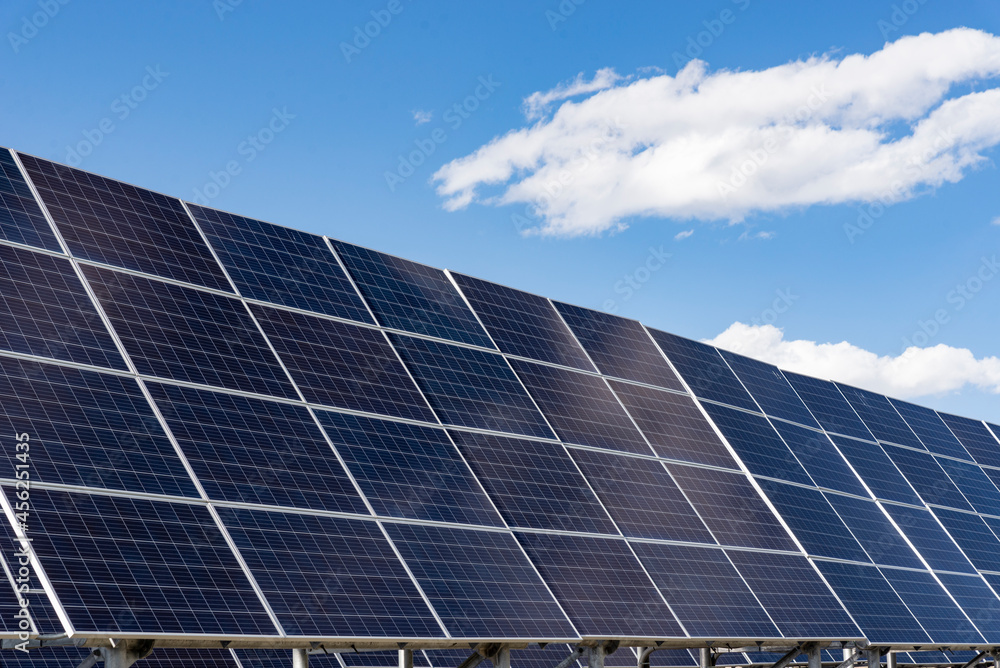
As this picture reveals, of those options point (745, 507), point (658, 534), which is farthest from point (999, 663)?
point (658, 534)

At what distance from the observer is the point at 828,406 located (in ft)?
142

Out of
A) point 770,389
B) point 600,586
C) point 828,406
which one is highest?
point 770,389

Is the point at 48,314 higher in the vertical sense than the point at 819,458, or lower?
higher

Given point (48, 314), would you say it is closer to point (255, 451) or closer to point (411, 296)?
point (255, 451)

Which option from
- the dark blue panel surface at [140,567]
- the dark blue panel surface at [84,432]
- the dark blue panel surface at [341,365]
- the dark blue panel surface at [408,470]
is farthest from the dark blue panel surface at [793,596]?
the dark blue panel surface at [84,432]

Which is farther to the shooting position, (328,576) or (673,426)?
(673,426)

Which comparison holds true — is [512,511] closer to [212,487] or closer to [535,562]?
[535,562]

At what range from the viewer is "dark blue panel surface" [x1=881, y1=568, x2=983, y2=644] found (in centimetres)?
3331

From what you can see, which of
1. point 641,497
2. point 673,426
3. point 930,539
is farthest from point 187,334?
point 930,539

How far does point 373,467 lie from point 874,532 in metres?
19.6

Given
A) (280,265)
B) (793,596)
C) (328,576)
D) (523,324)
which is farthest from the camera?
(523,324)

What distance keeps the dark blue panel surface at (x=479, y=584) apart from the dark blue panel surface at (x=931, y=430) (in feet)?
92.1

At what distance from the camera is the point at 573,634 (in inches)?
893

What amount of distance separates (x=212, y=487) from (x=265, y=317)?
5.84m
